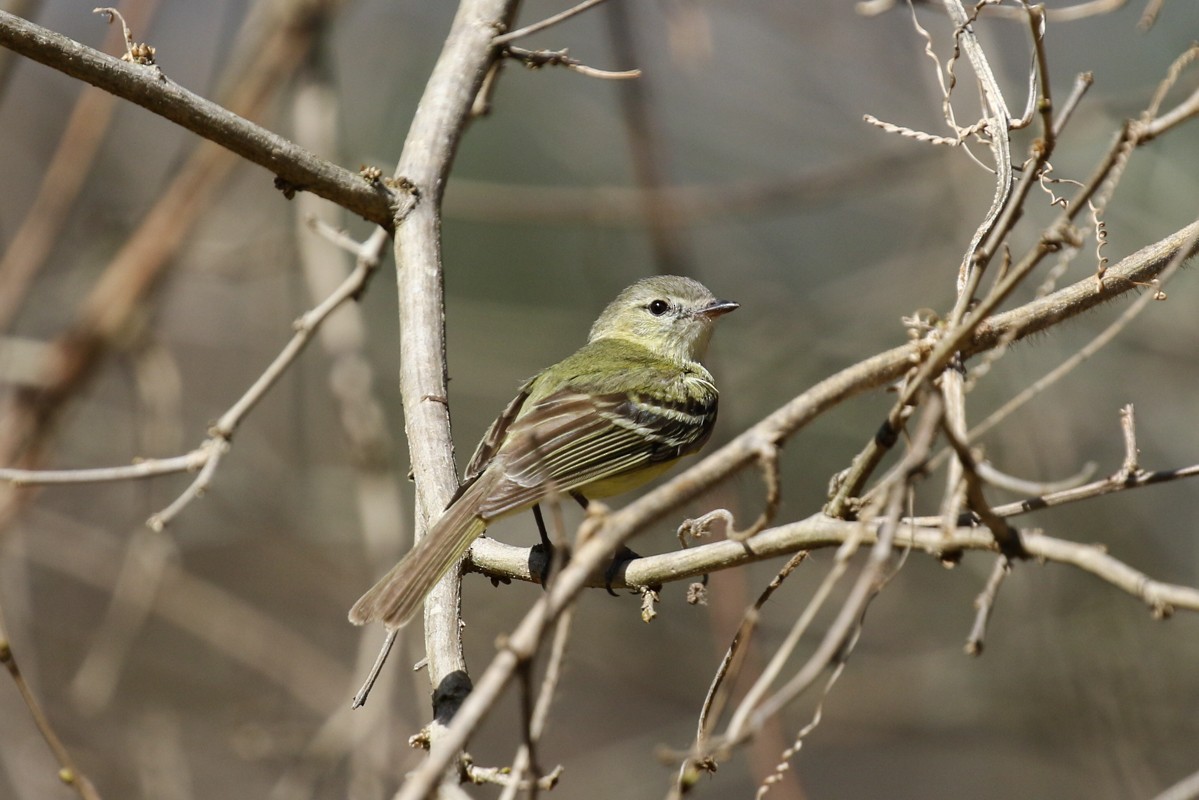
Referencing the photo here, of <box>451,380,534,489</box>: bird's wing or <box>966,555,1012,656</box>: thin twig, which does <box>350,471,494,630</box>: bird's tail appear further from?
<box>966,555,1012,656</box>: thin twig

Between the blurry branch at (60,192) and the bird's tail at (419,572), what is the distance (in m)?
2.68

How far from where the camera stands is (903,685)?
704cm

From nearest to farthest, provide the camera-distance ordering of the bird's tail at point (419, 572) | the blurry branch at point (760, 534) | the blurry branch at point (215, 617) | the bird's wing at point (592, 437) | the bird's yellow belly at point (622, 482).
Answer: the blurry branch at point (760, 534) → the bird's tail at point (419, 572) → the bird's wing at point (592, 437) → the bird's yellow belly at point (622, 482) → the blurry branch at point (215, 617)

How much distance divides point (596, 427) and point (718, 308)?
1326mm

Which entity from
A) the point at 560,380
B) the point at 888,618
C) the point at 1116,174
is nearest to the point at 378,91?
the point at 560,380

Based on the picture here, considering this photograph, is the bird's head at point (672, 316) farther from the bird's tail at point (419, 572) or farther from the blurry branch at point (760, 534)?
the blurry branch at point (760, 534)

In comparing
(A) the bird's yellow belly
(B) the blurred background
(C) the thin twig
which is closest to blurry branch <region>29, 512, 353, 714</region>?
(B) the blurred background

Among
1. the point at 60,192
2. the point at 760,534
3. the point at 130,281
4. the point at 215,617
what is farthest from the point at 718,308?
the point at 760,534

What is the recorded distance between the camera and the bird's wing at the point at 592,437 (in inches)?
147

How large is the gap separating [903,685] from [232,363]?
5.86 m

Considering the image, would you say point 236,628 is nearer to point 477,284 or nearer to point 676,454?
point 676,454

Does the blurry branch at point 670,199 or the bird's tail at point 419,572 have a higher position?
the blurry branch at point 670,199

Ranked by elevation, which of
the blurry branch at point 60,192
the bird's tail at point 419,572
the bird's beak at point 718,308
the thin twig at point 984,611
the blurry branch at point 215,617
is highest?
the blurry branch at point 60,192

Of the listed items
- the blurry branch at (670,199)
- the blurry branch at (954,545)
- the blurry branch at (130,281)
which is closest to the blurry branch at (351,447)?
the blurry branch at (130,281)
